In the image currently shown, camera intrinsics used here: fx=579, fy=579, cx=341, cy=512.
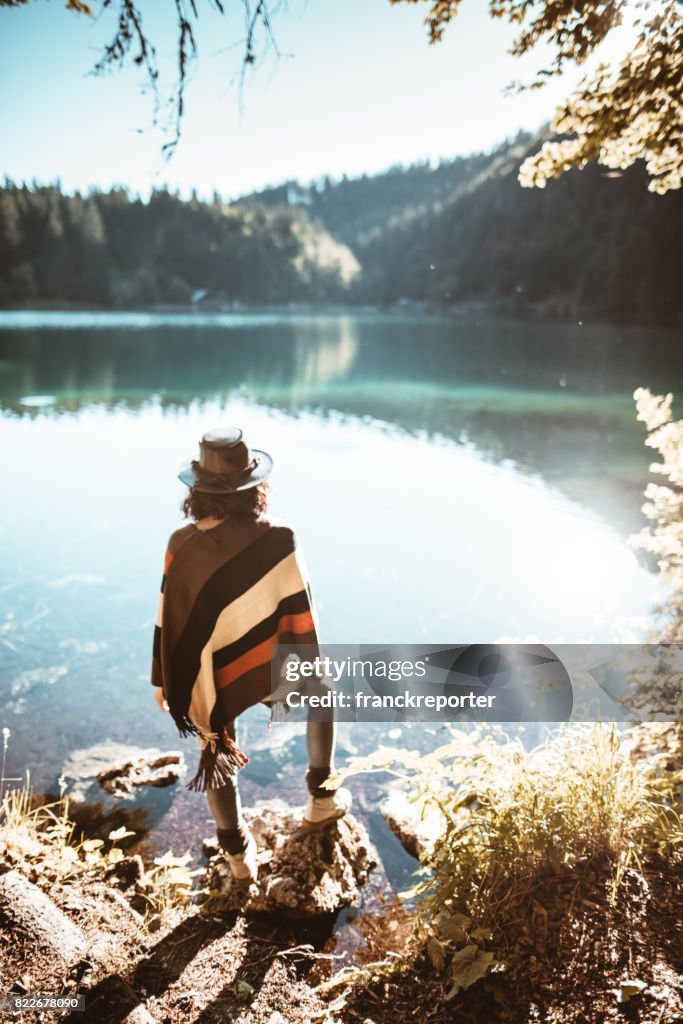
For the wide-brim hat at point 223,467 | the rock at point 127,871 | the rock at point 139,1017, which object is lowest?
the rock at point 127,871

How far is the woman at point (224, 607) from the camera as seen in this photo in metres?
2.68

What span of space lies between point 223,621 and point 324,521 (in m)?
7.58

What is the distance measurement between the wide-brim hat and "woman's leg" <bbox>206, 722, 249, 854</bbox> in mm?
1212

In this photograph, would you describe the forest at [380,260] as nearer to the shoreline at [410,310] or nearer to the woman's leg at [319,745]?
the shoreline at [410,310]

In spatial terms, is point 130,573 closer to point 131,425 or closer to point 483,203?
point 131,425

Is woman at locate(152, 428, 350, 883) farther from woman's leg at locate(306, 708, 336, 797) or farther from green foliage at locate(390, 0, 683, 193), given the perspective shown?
green foliage at locate(390, 0, 683, 193)

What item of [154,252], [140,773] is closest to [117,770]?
[140,773]

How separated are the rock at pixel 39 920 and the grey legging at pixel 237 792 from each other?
72 cm

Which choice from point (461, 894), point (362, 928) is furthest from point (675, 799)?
point (362, 928)

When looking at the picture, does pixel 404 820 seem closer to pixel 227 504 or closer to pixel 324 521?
pixel 227 504

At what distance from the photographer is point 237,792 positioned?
296 cm

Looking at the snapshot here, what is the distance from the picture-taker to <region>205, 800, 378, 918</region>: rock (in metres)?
2.97

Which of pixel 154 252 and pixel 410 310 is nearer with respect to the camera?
pixel 410 310

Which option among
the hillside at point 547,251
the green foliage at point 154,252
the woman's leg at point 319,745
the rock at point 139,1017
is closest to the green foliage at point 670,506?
the woman's leg at point 319,745
